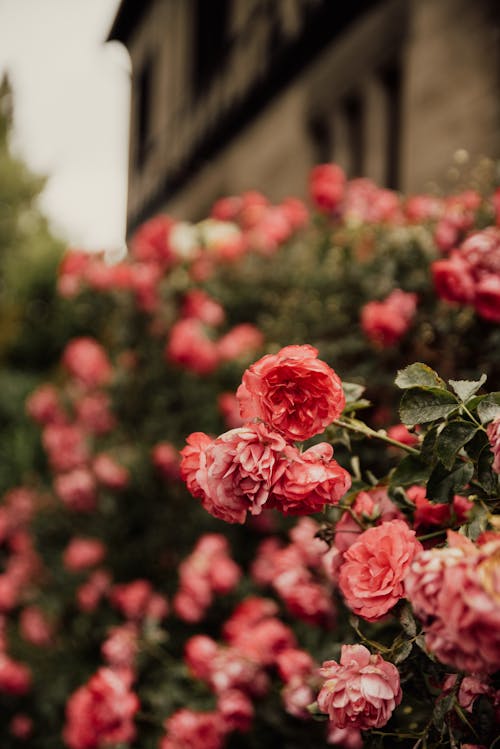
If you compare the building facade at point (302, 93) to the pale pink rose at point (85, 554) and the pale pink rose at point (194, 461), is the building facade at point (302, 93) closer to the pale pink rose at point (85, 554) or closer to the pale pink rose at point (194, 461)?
the pale pink rose at point (85, 554)

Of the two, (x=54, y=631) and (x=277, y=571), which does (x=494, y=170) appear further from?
(x=54, y=631)

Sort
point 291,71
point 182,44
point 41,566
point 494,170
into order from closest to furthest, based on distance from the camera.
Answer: point 494,170
point 41,566
point 291,71
point 182,44

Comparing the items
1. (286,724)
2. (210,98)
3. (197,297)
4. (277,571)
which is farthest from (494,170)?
(210,98)

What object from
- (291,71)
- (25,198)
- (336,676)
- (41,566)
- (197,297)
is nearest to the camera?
(336,676)

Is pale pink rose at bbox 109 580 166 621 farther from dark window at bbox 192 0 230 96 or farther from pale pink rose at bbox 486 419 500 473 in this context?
dark window at bbox 192 0 230 96

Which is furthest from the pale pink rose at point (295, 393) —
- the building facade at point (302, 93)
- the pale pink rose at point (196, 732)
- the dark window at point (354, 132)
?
the dark window at point (354, 132)

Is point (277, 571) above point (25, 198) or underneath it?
above

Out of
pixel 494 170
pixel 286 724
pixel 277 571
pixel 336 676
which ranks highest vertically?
pixel 494 170

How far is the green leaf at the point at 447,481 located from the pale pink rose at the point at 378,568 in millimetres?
87

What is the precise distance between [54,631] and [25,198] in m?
8.24

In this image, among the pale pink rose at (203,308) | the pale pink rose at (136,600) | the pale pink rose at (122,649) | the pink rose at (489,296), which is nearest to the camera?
the pink rose at (489,296)

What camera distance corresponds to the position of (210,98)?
7.97 meters

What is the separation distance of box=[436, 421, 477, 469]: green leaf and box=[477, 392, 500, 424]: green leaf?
2cm

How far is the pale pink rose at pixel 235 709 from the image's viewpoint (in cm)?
187
